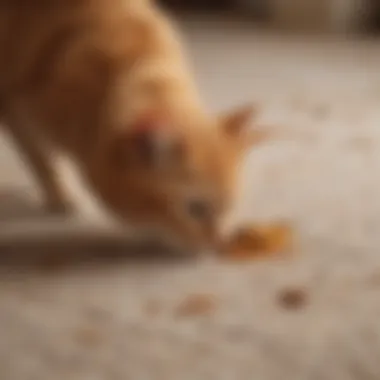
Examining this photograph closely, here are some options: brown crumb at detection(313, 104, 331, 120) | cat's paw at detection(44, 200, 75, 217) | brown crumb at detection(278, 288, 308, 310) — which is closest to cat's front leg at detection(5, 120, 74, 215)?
cat's paw at detection(44, 200, 75, 217)

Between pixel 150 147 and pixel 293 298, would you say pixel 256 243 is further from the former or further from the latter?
pixel 150 147

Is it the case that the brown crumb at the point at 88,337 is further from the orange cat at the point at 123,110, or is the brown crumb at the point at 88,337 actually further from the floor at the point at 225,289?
the orange cat at the point at 123,110

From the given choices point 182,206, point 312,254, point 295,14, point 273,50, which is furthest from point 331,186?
point 295,14

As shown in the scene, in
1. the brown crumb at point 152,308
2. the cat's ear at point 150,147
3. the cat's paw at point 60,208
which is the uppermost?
the cat's ear at point 150,147

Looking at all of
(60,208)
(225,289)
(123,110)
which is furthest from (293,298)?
(60,208)

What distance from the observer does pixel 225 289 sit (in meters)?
1.37

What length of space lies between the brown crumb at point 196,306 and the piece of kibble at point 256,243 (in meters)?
0.13

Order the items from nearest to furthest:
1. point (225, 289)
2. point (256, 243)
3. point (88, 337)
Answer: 1. point (88, 337)
2. point (225, 289)
3. point (256, 243)

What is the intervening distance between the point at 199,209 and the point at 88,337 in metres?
0.26

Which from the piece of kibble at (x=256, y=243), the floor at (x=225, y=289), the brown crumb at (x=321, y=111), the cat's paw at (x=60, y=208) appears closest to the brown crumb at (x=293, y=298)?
the floor at (x=225, y=289)

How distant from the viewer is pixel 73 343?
123 centimetres

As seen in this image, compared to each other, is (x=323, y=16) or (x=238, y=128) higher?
(x=323, y=16)

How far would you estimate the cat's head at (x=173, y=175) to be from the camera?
133 cm

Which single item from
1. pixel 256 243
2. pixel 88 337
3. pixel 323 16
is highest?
pixel 323 16
